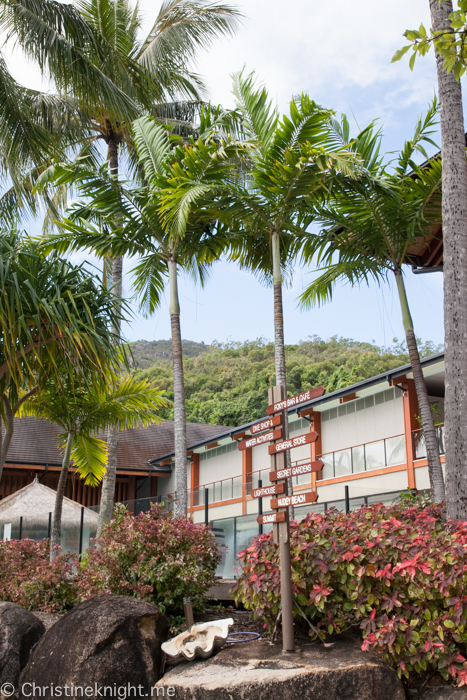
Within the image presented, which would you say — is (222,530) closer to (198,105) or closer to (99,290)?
(99,290)

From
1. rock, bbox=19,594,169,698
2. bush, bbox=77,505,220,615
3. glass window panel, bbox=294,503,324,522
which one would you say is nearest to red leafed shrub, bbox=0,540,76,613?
bush, bbox=77,505,220,615

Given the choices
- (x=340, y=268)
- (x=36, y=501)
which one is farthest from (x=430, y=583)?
(x=36, y=501)

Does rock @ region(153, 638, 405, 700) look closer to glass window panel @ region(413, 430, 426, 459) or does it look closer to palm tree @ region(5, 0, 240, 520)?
palm tree @ region(5, 0, 240, 520)

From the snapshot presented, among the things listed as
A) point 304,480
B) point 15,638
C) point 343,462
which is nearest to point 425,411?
point 15,638

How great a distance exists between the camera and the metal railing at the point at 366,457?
58.9 ft

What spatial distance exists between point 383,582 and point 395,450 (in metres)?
12.9

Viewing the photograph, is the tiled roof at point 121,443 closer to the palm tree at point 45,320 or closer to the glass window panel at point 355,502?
the glass window panel at point 355,502

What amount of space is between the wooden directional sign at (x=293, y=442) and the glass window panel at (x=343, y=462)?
44.9 feet

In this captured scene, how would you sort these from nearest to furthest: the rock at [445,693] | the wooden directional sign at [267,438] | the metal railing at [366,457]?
the rock at [445,693]
the wooden directional sign at [267,438]
the metal railing at [366,457]

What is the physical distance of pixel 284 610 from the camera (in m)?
5.82

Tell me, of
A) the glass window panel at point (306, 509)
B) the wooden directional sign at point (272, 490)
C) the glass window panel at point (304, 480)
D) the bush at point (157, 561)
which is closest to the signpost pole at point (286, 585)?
the wooden directional sign at point (272, 490)

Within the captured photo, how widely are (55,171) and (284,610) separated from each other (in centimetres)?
850

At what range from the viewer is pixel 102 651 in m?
6.29

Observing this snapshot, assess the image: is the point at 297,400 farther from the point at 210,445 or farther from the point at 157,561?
the point at 210,445
